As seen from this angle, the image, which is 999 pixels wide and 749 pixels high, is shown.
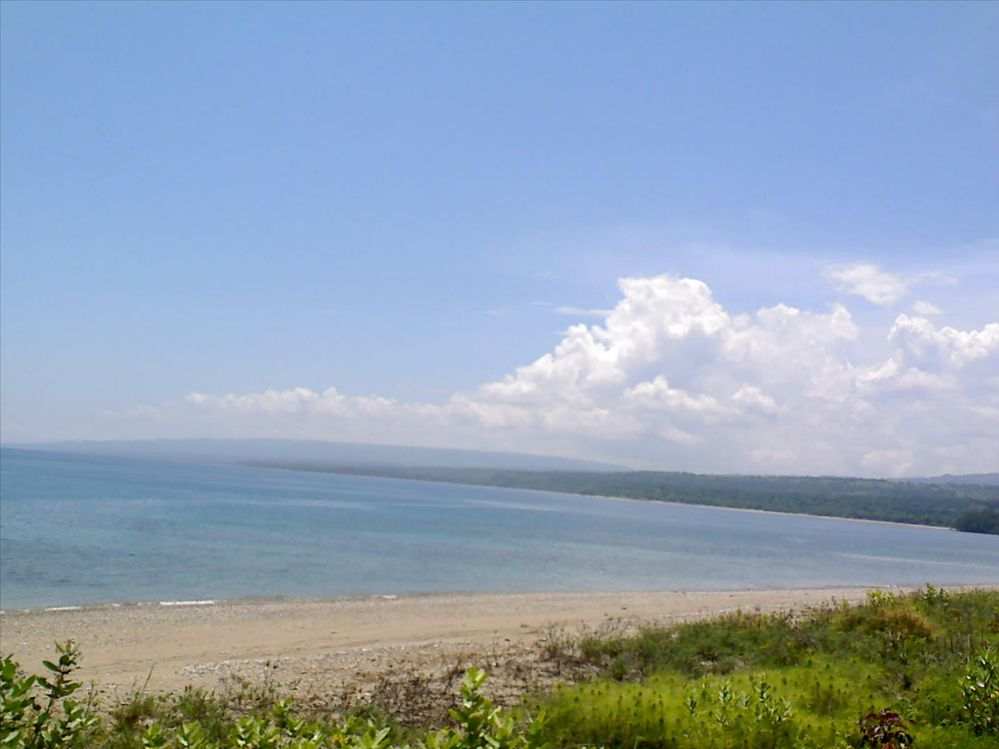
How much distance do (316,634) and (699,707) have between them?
14510 mm

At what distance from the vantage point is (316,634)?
21312mm

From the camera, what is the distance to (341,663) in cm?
1591

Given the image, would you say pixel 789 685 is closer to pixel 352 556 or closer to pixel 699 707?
pixel 699 707

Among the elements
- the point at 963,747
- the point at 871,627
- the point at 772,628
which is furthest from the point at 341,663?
the point at 963,747

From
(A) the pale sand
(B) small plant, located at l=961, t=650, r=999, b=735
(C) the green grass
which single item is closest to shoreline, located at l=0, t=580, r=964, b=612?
(A) the pale sand

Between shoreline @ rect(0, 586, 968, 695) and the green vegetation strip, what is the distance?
2781 mm

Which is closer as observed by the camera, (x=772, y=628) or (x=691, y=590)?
(x=772, y=628)

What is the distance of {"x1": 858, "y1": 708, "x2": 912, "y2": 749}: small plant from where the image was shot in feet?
22.6

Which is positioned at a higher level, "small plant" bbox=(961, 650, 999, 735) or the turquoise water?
"small plant" bbox=(961, 650, 999, 735)

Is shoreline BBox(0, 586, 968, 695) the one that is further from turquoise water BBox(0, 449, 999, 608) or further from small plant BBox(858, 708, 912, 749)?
small plant BBox(858, 708, 912, 749)

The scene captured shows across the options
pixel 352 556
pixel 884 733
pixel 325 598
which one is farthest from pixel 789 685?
pixel 352 556

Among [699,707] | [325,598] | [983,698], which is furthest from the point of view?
[325,598]

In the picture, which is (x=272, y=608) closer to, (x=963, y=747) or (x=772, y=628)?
(x=772, y=628)

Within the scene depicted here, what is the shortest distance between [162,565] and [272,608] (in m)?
12.2
